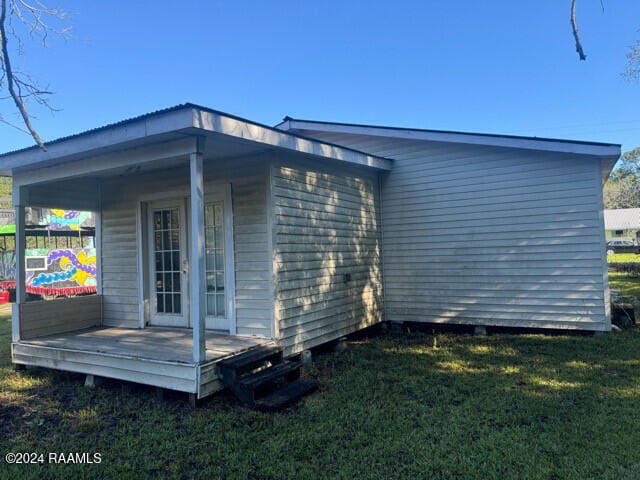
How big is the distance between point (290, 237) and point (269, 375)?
→ 1.77m

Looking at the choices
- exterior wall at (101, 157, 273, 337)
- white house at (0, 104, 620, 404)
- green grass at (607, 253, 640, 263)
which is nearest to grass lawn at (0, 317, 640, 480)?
white house at (0, 104, 620, 404)

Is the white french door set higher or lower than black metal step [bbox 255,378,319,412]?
higher

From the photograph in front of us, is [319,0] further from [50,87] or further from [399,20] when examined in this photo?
[50,87]

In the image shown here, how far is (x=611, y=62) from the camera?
10.0 m

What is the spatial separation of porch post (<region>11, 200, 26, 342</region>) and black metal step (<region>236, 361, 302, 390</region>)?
11.1ft

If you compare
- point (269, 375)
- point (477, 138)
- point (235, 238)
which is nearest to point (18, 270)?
point (235, 238)

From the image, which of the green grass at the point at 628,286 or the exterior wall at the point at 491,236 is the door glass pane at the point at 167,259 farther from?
the green grass at the point at 628,286

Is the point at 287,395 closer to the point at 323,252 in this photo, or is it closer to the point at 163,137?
the point at 323,252

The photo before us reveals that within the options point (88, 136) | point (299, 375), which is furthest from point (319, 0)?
point (299, 375)

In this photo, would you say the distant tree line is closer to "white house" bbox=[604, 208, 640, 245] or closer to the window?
"white house" bbox=[604, 208, 640, 245]

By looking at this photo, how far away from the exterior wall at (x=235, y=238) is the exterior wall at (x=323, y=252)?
0.20 m

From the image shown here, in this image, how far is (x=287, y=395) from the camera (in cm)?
390

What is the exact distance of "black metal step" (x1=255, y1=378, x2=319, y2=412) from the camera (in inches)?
146

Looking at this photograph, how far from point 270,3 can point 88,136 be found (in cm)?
678
